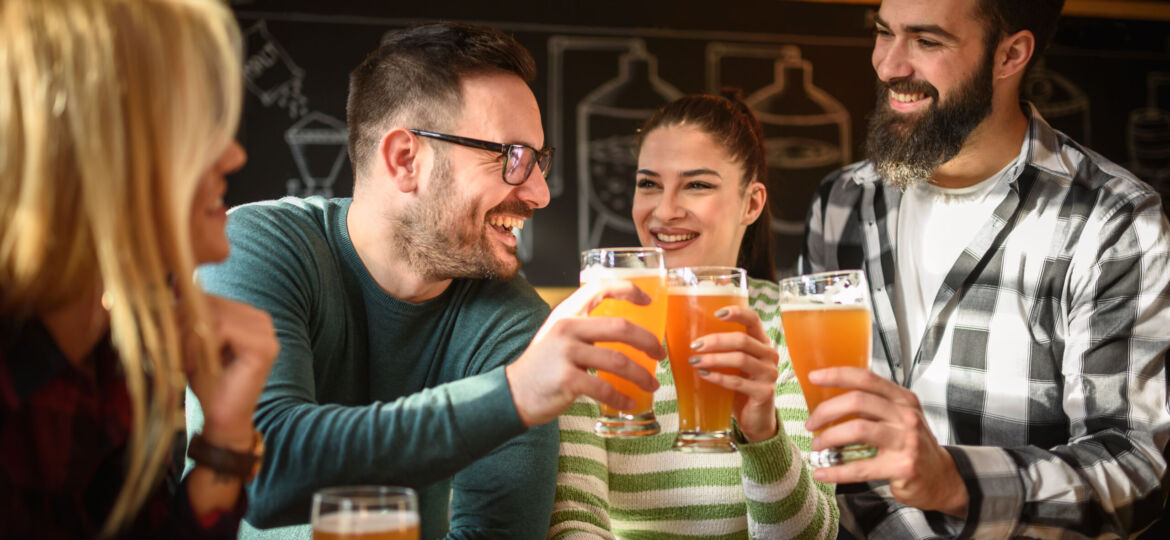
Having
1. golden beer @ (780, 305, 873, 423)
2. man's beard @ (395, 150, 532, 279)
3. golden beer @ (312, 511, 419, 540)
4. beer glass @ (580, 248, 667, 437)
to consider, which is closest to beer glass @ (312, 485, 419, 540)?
golden beer @ (312, 511, 419, 540)

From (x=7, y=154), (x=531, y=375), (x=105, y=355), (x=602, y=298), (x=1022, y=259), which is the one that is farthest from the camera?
(x=1022, y=259)

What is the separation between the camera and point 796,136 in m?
4.14

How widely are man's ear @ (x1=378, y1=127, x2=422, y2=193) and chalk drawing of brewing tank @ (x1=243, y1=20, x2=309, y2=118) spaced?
6.24 ft

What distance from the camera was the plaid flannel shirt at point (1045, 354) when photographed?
6.03ft

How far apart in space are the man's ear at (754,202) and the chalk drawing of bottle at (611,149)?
4.15ft

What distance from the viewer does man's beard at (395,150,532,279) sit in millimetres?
1922

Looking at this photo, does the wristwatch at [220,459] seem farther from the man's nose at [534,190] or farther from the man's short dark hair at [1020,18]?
the man's short dark hair at [1020,18]

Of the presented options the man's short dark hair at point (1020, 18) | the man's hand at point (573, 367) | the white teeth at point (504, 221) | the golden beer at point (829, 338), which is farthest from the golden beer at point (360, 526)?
the man's short dark hair at point (1020, 18)

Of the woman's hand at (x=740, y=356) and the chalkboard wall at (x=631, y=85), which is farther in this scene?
the chalkboard wall at (x=631, y=85)

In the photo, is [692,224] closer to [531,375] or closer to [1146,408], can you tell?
[1146,408]

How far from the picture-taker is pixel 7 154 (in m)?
0.87

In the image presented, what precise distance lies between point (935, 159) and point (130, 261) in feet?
6.78

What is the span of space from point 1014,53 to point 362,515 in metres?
2.26

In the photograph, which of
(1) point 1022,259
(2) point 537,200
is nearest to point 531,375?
(2) point 537,200
